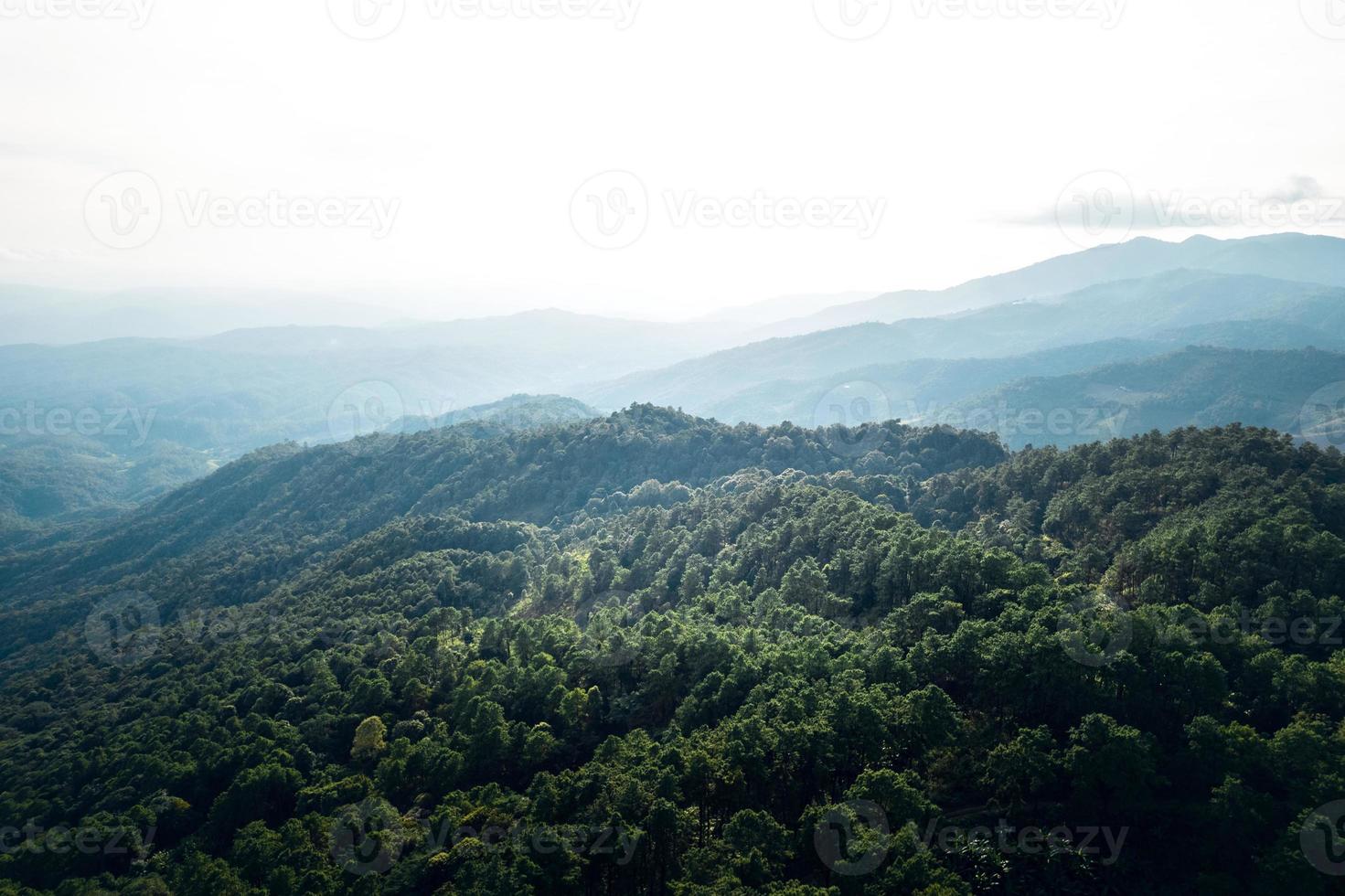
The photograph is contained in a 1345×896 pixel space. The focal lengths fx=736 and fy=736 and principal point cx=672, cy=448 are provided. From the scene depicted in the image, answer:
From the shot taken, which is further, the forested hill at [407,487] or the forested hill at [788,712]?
the forested hill at [407,487]

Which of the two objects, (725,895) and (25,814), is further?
(25,814)

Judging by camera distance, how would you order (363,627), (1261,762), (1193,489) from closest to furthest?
(1261,762)
(1193,489)
(363,627)

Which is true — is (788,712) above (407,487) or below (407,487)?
above

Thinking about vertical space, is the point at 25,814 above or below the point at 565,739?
below

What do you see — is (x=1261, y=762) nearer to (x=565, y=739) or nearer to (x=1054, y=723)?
(x=1054, y=723)

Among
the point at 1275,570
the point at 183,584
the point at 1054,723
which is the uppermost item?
the point at 1275,570

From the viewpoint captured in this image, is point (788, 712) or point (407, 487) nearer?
point (788, 712)

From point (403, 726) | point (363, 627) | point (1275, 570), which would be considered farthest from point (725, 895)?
point (363, 627)

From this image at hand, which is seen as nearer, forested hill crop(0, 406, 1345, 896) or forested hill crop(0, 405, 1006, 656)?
forested hill crop(0, 406, 1345, 896)
